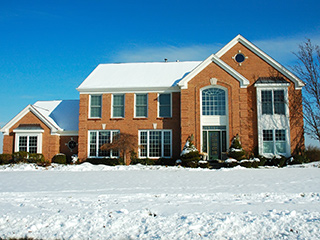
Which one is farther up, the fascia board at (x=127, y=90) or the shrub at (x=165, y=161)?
the fascia board at (x=127, y=90)

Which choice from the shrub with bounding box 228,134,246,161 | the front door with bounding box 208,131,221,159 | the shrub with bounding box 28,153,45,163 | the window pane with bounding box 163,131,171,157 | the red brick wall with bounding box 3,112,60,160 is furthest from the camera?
the red brick wall with bounding box 3,112,60,160

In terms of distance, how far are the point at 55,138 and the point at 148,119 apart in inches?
307

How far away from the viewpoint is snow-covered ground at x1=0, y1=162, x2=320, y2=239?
20.6ft

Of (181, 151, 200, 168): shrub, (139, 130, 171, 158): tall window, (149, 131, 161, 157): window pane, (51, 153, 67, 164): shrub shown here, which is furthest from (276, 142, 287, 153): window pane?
(51, 153, 67, 164): shrub

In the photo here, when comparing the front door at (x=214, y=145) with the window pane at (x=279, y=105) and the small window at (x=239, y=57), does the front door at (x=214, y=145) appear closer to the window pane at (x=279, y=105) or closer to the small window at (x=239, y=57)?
the window pane at (x=279, y=105)

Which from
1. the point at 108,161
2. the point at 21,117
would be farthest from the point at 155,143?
the point at 21,117

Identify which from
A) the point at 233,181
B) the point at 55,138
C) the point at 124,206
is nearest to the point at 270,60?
the point at 233,181

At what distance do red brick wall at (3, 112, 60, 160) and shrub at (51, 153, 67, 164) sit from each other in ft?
2.53

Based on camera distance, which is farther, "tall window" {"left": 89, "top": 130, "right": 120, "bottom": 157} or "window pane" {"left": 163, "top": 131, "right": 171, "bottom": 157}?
"tall window" {"left": 89, "top": 130, "right": 120, "bottom": 157}

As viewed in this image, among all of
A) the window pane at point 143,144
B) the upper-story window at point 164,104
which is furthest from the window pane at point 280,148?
the window pane at point 143,144

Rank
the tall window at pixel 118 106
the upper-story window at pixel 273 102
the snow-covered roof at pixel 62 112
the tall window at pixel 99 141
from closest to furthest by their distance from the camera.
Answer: the upper-story window at pixel 273 102 < the tall window at pixel 99 141 < the tall window at pixel 118 106 < the snow-covered roof at pixel 62 112

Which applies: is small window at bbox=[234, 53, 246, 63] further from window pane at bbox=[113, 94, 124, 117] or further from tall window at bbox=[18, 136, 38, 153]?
tall window at bbox=[18, 136, 38, 153]

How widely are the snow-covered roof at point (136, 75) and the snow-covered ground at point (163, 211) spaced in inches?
535

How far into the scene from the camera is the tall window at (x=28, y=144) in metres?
25.4
